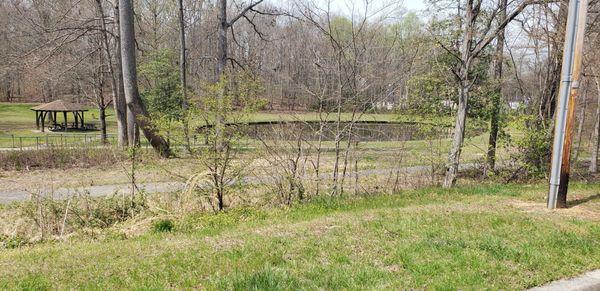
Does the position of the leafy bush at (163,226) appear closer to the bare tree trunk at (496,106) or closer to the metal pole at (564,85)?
the metal pole at (564,85)

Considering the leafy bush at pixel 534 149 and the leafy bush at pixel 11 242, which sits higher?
the leafy bush at pixel 534 149

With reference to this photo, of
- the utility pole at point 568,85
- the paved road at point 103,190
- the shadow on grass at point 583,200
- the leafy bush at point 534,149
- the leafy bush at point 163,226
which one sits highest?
the utility pole at point 568,85

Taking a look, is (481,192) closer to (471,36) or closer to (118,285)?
(471,36)

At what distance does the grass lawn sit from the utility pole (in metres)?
0.74

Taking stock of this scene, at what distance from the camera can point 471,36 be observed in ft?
32.9

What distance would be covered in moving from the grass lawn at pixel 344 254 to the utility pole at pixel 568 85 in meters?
0.74

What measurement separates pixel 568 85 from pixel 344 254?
408 centimetres

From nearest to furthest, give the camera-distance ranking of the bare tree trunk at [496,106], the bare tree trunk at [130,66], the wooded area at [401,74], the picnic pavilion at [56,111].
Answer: the wooded area at [401,74]
the bare tree trunk at [496,106]
the bare tree trunk at [130,66]
the picnic pavilion at [56,111]

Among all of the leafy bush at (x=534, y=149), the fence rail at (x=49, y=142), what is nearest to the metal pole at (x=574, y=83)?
the leafy bush at (x=534, y=149)

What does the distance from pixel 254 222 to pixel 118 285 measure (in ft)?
9.35

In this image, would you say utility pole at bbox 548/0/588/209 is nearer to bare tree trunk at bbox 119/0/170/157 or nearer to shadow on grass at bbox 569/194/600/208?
shadow on grass at bbox 569/194/600/208

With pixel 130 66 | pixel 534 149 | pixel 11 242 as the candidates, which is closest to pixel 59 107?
pixel 130 66

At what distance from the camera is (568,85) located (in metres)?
5.84

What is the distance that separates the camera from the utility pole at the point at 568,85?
5.74m
